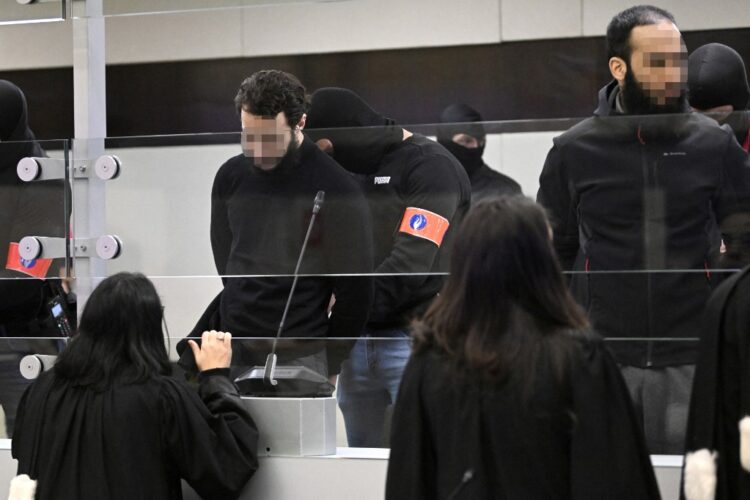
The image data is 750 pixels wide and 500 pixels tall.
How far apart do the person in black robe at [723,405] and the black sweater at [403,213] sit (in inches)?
38.1

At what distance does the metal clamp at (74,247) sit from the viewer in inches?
143

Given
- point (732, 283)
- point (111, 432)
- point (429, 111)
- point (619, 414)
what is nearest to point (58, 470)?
point (111, 432)

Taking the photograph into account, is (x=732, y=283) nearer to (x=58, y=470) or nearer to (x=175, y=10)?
(x=58, y=470)

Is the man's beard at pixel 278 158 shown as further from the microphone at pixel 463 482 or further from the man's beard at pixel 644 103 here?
the microphone at pixel 463 482

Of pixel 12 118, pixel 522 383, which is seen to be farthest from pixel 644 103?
pixel 12 118

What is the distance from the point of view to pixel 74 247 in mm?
3660

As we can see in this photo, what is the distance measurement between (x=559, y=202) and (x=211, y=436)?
43.1 inches

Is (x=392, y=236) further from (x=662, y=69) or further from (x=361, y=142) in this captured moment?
(x=662, y=69)

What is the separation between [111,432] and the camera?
3.03m

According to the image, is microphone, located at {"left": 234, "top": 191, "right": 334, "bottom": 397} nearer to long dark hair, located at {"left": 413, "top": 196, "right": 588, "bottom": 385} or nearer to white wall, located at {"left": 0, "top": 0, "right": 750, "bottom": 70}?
long dark hair, located at {"left": 413, "top": 196, "right": 588, "bottom": 385}

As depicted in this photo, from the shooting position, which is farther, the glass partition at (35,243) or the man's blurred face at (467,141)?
the glass partition at (35,243)

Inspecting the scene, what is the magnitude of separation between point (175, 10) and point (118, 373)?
1263 mm

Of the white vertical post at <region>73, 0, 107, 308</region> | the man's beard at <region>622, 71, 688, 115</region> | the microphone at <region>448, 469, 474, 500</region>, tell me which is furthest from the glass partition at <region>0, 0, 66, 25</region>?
the microphone at <region>448, 469, 474, 500</region>

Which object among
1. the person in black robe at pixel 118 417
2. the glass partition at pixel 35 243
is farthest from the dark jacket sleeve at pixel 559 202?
the glass partition at pixel 35 243
